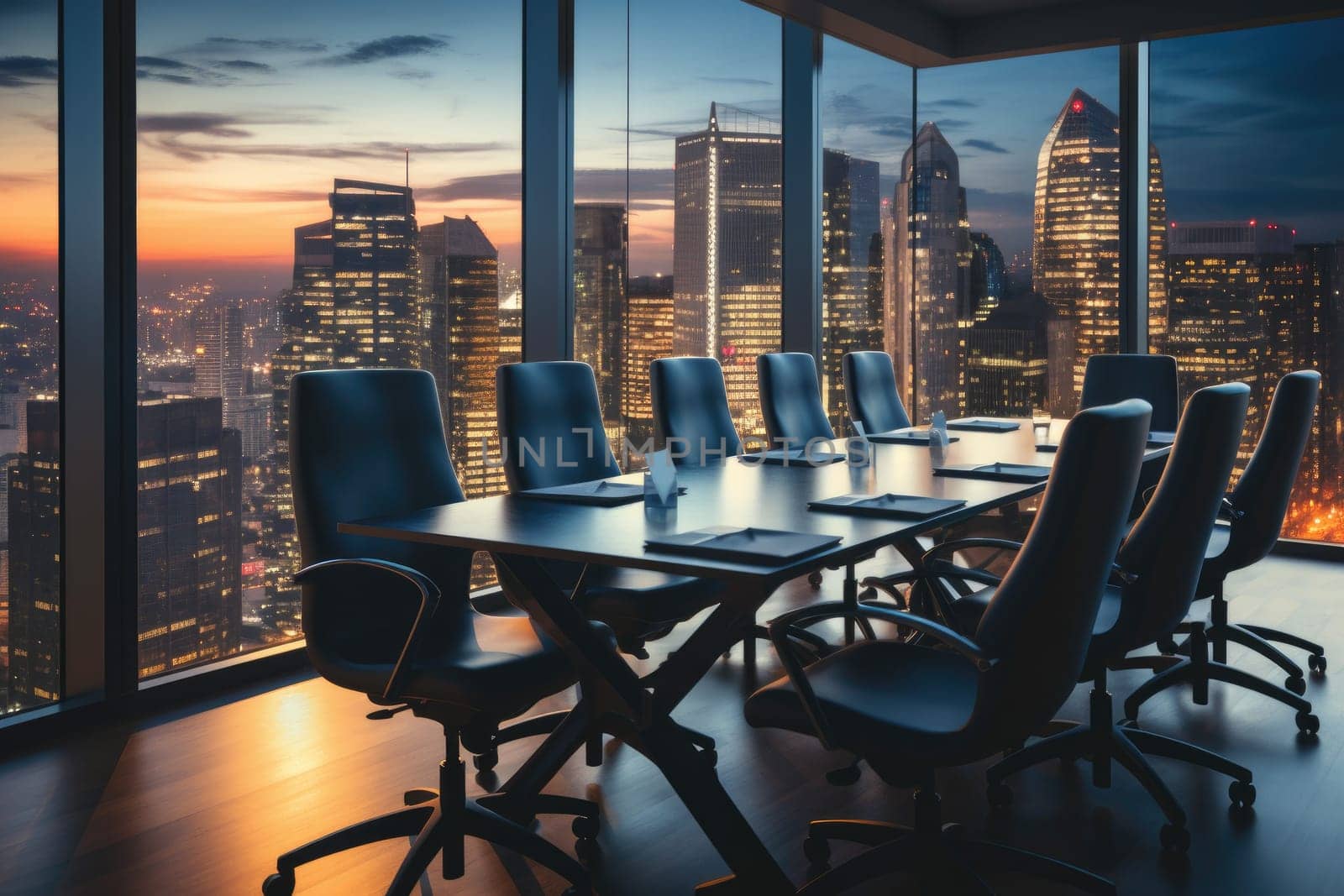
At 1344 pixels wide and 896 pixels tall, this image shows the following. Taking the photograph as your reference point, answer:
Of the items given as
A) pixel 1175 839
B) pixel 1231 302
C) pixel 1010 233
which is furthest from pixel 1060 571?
pixel 1010 233

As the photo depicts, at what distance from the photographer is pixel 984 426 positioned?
220 inches

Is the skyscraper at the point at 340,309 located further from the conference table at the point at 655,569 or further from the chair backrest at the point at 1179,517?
the chair backrest at the point at 1179,517

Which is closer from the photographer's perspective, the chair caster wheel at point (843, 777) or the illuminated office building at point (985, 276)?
the chair caster wheel at point (843, 777)

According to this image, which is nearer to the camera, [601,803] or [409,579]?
[409,579]

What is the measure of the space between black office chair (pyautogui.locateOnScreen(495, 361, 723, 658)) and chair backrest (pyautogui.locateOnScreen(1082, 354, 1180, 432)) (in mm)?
3107

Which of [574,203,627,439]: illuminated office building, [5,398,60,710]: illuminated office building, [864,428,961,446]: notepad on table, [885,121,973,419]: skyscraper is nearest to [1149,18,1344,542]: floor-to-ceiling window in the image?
[885,121,973,419]: skyscraper

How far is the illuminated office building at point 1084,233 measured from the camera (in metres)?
Result: 7.54

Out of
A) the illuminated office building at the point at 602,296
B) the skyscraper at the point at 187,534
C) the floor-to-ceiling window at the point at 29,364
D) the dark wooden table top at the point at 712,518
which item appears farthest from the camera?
the illuminated office building at the point at 602,296

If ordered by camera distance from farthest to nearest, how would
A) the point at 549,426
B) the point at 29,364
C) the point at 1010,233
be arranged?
1. the point at 1010,233
2. the point at 549,426
3. the point at 29,364

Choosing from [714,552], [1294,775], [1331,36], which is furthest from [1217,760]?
[1331,36]

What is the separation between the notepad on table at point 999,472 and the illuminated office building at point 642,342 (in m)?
2.51

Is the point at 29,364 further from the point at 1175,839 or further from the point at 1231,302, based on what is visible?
the point at 1231,302

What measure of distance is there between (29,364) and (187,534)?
84 centimetres

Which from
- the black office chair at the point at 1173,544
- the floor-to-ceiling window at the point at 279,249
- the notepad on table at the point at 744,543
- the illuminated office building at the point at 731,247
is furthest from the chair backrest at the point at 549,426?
the illuminated office building at the point at 731,247
